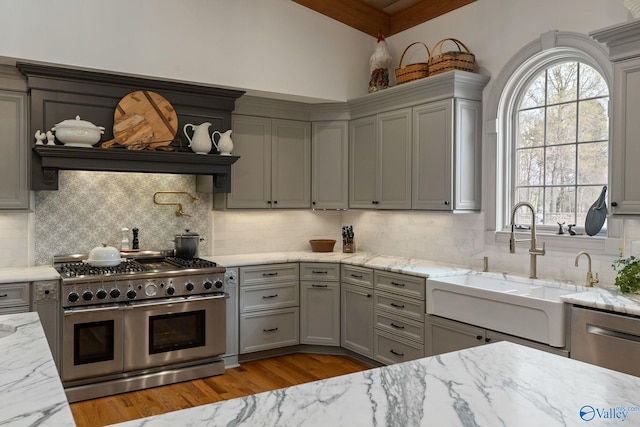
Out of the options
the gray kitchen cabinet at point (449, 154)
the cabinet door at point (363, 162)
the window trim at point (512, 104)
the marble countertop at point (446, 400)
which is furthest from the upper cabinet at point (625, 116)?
the cabinet door at point (363, 162)

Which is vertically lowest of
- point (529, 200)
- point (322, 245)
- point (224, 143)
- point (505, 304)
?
point (505, 304)

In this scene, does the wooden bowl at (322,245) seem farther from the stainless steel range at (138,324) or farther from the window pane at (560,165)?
the window pane at (560,165)

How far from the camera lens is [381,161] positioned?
494 centimetres

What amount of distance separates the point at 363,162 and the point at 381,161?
0.96ft

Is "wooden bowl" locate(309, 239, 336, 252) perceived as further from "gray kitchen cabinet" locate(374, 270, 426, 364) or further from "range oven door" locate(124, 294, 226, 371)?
"range oven door" locate(124, 294, 226, 371)

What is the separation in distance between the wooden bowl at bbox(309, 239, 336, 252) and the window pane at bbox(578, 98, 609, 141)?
2604 mm

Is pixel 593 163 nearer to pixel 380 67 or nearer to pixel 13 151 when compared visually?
pixel 380 67

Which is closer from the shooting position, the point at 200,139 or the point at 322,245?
the point at 200,139

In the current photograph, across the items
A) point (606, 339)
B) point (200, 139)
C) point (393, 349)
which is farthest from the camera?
point (200, 139)

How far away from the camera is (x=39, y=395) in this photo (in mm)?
1402

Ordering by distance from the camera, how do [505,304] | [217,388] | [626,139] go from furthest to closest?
[217,388], [505,304], [626,139]

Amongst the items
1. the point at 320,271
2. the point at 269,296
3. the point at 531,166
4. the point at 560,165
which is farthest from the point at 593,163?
the point at 269,296

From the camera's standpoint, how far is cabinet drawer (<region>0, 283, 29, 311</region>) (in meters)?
3.61

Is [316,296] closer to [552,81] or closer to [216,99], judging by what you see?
[216,99]
